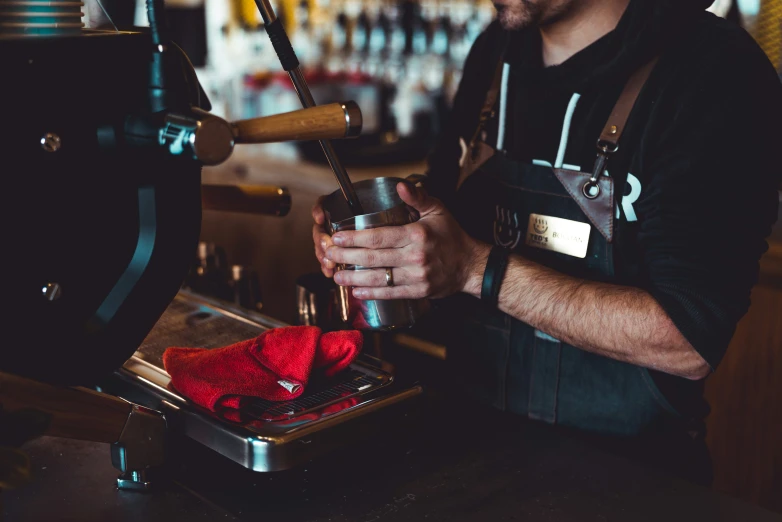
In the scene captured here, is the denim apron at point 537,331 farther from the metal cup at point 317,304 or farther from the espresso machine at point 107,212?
the espresso machine at point 107,212

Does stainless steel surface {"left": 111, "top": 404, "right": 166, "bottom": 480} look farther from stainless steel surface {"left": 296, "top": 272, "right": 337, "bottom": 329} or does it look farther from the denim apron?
the denim apron

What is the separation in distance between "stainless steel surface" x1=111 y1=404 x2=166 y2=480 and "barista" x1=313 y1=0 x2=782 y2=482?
0.89 feet

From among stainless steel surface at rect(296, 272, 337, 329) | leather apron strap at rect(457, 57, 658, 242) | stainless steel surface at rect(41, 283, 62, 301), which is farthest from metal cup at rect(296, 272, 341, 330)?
stainless steel surface at rect(41, 283, 62, 301)

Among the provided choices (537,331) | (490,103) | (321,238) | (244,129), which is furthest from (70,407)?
(490,103)

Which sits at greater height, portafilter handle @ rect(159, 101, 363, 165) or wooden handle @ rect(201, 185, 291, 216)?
portafilter handle @ rect(159, 101, 363, 165)

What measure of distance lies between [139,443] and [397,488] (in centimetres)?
27

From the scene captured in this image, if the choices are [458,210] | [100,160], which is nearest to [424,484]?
[100,160]

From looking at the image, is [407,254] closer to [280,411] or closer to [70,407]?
[280,411]

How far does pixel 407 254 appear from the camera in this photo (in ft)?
3.34

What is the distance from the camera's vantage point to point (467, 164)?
146 cm

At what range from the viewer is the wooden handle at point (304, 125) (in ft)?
2.16

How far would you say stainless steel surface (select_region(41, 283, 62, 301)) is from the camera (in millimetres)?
728

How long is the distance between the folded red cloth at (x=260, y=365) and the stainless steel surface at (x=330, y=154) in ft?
0.52

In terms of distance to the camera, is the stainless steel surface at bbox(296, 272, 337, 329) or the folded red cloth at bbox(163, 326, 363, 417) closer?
the folded red cloth at bbox(163, 326, 363, 417)
